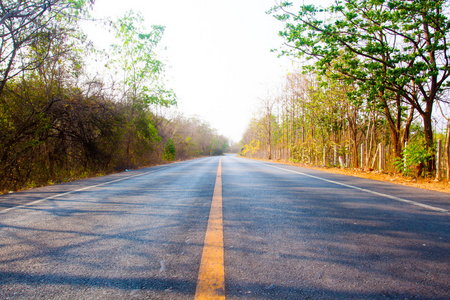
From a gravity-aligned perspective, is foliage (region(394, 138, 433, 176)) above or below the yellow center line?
above

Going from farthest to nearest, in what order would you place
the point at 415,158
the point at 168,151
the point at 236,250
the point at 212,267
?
the point at 168,151, the point at 415,158, the point at 236,250, the point at 212,267

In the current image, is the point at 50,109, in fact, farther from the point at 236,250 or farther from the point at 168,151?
the point at 168,151

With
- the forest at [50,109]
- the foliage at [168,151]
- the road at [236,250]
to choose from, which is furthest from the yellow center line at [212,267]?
the foliage at [168,151]

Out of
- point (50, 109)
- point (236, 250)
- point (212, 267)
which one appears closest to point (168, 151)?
point (50, 109)

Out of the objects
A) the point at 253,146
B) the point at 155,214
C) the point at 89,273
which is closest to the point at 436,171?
the point at 155,214

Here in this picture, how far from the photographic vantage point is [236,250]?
2.37 metres

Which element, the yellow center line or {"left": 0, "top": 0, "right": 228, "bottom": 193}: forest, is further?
{"left": 0, "top": 0, "right": 228, "bottom": 193}: forest

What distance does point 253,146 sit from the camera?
63.5 meters

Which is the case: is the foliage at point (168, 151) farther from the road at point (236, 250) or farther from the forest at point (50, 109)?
the road at point (236, 250)

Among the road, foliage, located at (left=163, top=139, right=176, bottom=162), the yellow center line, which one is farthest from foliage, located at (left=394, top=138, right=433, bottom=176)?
foliage, located at (left=163, top=139, right=176, bottom=162)

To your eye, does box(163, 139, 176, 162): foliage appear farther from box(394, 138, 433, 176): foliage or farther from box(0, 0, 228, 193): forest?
box(394, 138, 433, 176): foliage

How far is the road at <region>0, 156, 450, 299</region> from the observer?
1.73 meters

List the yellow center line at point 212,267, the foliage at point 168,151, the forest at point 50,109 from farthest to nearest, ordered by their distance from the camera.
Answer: the foliage at point 168,151
the forest at point 50,109
the yellow center line at point 212,267

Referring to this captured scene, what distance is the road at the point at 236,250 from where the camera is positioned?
1.73 meters
